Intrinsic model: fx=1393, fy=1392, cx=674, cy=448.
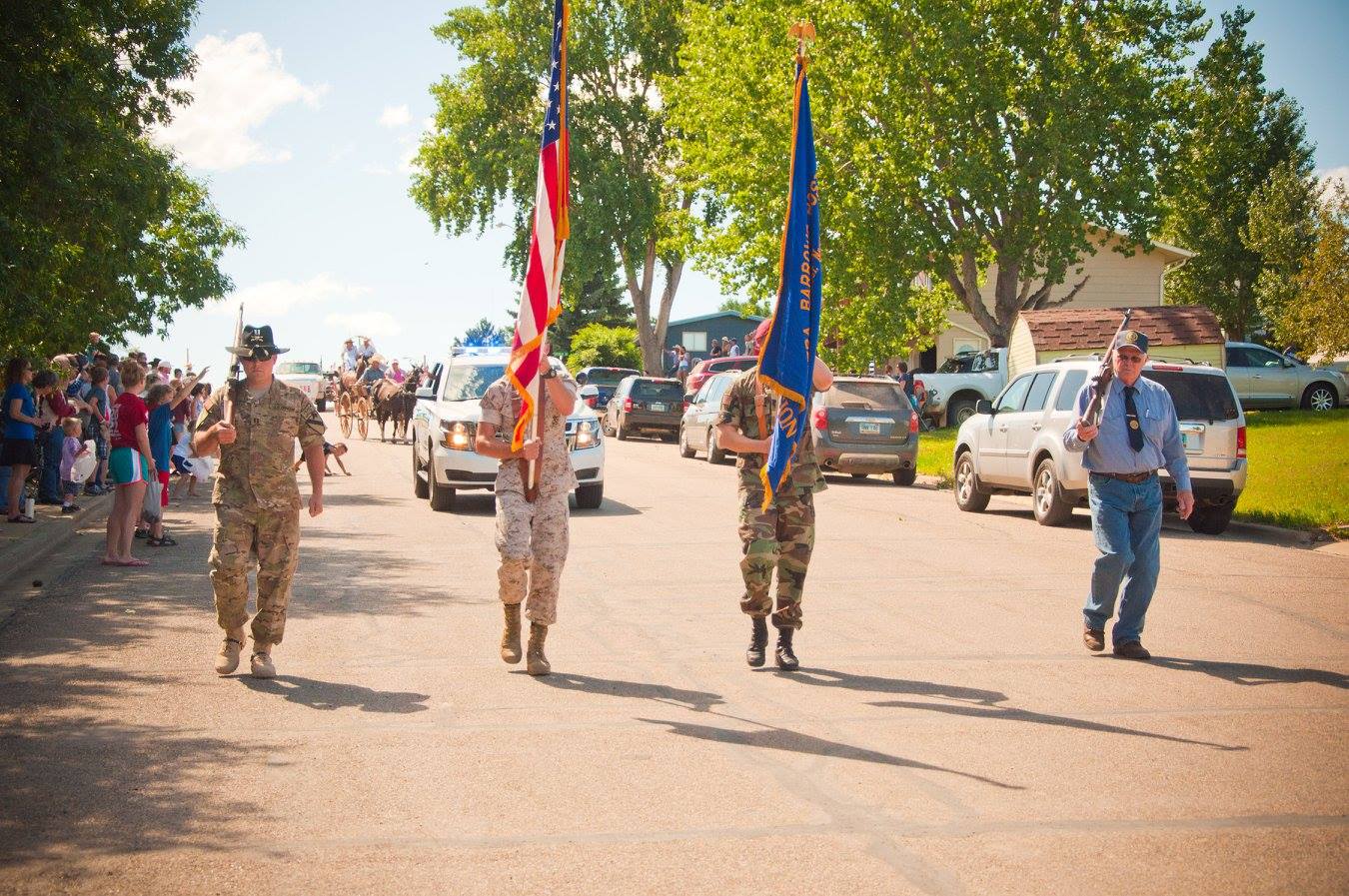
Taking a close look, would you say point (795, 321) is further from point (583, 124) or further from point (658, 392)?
point (583, 124)

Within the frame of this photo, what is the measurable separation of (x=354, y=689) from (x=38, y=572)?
6413 millimetres

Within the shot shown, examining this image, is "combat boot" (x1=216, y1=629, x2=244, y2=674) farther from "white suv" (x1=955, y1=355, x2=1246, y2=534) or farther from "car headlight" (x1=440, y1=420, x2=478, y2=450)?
"white suv" (x1=955, y1=355, x2=1246, y2=534)

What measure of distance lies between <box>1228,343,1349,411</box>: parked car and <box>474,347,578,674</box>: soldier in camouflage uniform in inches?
1266

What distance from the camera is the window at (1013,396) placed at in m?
18.1

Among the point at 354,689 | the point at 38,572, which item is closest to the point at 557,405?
the point at 354,689

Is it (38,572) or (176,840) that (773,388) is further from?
(38,572)

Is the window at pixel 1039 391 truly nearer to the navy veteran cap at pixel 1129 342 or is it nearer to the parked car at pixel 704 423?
the navy veteran cap at pixel 1129 342

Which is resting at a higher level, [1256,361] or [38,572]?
[1256,361]

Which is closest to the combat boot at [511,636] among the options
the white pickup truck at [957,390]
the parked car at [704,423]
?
the parked car at [704,423]

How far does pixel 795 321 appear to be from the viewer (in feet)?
28.3

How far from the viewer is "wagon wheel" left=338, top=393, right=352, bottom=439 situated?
36594 millimetres

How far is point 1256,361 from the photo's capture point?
121ft

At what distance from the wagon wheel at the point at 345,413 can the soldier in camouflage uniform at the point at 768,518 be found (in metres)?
29.5

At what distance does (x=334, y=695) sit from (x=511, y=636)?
1.21m
